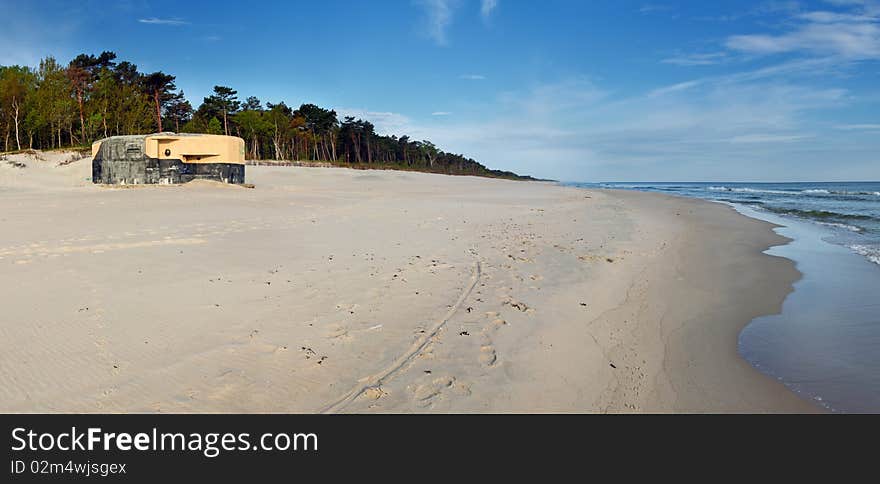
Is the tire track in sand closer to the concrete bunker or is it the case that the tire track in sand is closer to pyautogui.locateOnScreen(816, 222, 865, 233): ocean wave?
pyautogui.locateOnScreen(816, 222, 865, 233): ocean wave

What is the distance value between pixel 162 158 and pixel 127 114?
31950mm

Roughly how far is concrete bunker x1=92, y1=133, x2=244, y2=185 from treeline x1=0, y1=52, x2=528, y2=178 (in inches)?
930

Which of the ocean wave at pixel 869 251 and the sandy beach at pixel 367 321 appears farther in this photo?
the ocean wave at pixel 869 251

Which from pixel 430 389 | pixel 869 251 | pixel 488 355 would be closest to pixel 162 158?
pixel 488 355

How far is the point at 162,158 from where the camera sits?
19.8 m

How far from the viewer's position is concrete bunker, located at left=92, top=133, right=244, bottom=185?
19.8 meters

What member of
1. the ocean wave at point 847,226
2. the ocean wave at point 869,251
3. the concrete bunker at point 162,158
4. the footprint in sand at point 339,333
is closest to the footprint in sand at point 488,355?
the footprint in sand at point 339,333

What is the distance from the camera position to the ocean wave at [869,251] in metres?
8.94

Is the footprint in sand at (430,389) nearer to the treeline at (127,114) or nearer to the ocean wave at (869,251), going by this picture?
the ocean wave at (869,251)

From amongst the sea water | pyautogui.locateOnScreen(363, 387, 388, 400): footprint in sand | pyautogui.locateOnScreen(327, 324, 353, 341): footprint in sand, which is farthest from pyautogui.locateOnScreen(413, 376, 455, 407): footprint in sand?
the sea water

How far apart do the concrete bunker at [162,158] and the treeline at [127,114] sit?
23.6m

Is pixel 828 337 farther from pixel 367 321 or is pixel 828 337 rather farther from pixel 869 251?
pixel 869 251
